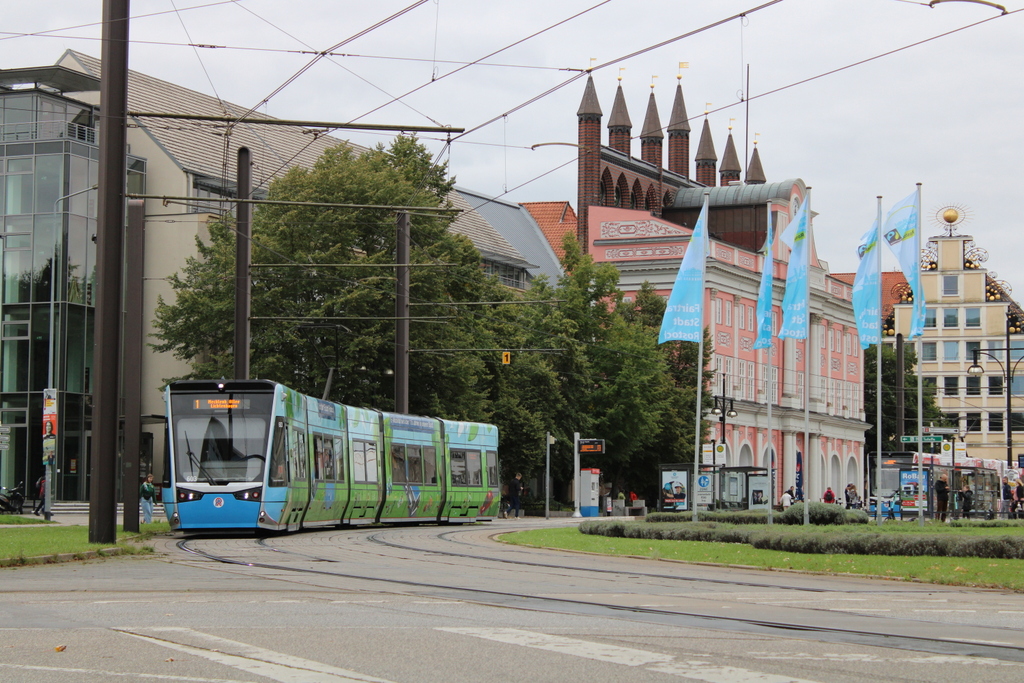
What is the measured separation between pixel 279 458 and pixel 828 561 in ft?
35.5

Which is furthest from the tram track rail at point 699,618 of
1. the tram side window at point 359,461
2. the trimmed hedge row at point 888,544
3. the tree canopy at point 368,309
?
the tree canopy at point 368,309

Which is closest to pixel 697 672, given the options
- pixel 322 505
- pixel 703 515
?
pixel 322 505

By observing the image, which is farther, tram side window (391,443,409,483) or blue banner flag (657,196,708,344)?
tram side window (391,443,409,483)

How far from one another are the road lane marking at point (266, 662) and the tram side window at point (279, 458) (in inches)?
644

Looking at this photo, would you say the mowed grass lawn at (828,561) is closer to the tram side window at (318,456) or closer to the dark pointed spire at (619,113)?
the tram side window at (318,456)

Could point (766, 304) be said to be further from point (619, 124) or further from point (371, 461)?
point (619, 124)

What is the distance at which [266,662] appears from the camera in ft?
29.3

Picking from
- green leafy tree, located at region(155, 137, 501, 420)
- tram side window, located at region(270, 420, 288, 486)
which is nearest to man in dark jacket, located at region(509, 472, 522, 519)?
green leafy tree, located at region(155, 137, 501, 420)

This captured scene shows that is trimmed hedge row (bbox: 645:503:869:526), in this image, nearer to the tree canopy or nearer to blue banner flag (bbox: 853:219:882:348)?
blue banner flag (bbox: 853:219:882:348)

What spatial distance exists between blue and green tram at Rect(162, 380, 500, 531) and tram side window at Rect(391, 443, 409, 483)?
0.08 feet

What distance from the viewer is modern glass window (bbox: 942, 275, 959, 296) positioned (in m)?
115

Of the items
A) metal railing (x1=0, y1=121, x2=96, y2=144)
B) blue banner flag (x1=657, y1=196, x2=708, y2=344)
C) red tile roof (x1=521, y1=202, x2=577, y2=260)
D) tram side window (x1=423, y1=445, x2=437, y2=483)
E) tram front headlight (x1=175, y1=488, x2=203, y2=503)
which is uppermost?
red tile roof (x1=521, y1=202, x2=577, y2=260)

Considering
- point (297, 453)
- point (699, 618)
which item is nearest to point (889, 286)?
point (297, 453)

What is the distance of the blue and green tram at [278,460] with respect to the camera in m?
26.3
